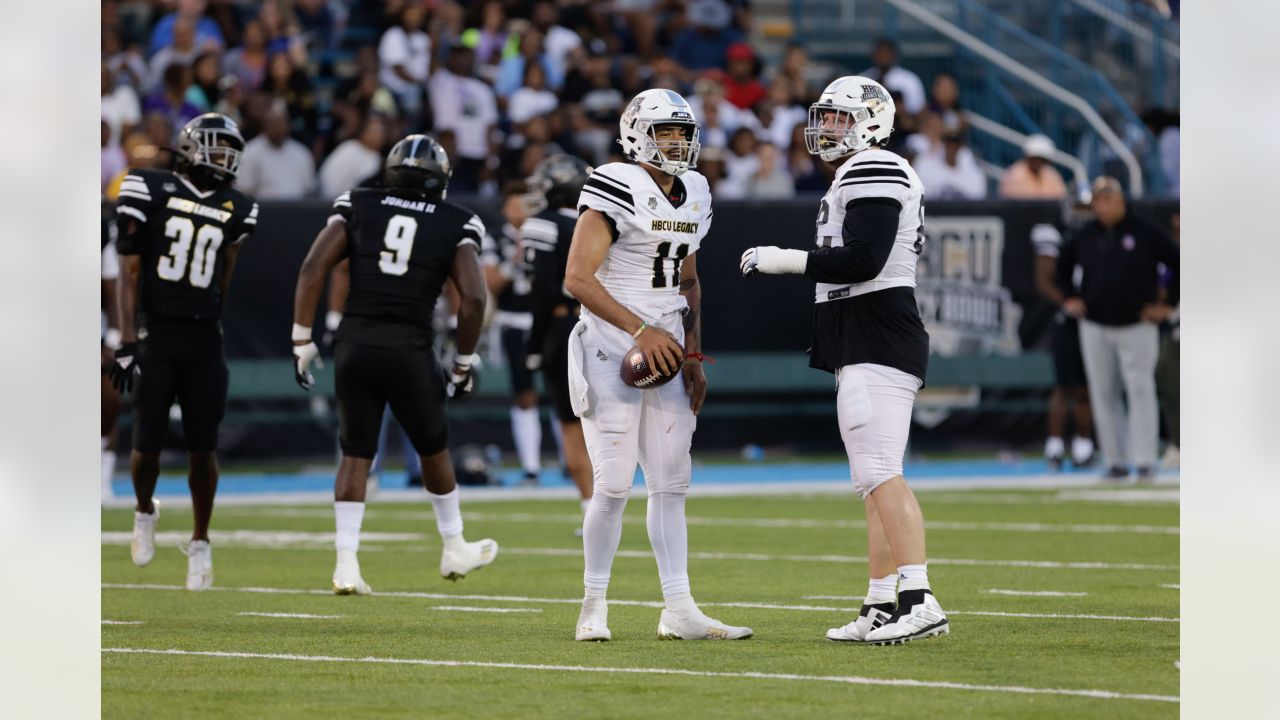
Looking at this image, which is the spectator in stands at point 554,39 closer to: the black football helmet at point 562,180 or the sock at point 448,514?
the black football helmet at point 562,180

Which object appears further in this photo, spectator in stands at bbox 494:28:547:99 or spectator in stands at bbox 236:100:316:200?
spectator in stands at bbox 494:28:547:99

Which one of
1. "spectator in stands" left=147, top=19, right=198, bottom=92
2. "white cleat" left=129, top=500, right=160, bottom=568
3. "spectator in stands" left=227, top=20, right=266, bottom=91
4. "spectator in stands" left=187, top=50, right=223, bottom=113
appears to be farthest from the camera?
"spectator in stands" left=227, top=20, right=266, bottom=91

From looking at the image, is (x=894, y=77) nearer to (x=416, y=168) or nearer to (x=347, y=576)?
(x=416, y=168)

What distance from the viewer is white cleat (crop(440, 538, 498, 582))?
8.69 metres

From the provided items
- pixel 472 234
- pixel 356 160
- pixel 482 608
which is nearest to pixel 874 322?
pixel 482 608

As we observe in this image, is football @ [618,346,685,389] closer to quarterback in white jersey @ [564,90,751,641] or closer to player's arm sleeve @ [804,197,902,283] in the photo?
quarterback in white jersey @ [564,90,751,641]

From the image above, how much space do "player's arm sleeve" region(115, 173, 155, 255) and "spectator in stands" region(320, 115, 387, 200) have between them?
24.3 ft

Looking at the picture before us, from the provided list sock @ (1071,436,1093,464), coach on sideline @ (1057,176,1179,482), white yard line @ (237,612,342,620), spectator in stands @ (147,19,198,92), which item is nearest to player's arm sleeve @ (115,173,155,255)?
white yard line @ (237,612,342,620)

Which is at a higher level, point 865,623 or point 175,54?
point 175,54

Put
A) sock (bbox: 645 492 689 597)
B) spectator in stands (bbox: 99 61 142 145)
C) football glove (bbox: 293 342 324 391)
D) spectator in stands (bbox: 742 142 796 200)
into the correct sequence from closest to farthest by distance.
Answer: sock (bbox: 645 492 689 597), football glove (bbox: 293 342 324 391), spectator in stands (bbox: 99 61 142 145), spectator in stands (bbox: 742 142 796 200)

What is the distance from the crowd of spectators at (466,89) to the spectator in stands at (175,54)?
18mm

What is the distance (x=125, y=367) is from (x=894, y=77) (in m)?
12.4

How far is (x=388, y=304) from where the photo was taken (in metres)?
8.43
